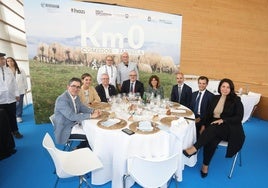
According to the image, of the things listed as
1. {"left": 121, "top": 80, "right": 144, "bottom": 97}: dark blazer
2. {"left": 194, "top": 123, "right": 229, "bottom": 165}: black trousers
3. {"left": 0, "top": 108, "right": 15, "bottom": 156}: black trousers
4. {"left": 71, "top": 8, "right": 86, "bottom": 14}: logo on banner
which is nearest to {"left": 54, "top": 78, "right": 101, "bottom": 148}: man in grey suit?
{"left": 0, "top": 108, "right": 15, "bottom": 156}: black trousers

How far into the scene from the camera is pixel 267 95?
18.4 ft

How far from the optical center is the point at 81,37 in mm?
4672

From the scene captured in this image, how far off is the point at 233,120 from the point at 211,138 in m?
0.44

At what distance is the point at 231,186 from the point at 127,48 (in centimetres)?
394

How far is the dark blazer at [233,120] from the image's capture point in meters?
2.66

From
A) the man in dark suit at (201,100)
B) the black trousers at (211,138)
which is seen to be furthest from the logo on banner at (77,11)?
the black trousers at (211,138)

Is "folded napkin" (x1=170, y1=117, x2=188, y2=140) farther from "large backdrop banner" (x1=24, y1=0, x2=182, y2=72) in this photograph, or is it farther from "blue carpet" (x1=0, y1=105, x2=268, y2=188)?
"large backdrop banner" (x1=24, y1=0, x2=182, y2=72)

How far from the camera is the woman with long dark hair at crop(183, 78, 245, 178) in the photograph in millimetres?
2660

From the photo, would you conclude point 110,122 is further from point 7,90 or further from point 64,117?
point 7,90

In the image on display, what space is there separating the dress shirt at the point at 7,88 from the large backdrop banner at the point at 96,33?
3.19 ft

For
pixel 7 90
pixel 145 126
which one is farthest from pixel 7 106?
pixel 145 126

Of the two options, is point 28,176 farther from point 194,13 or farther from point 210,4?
point 210,4

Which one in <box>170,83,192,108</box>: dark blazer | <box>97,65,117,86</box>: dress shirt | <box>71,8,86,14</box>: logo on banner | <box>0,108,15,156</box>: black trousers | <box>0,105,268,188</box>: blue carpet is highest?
<box>71,8,86,14</box>: logo on banner

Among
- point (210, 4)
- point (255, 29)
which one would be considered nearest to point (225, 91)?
point (210, 4)
